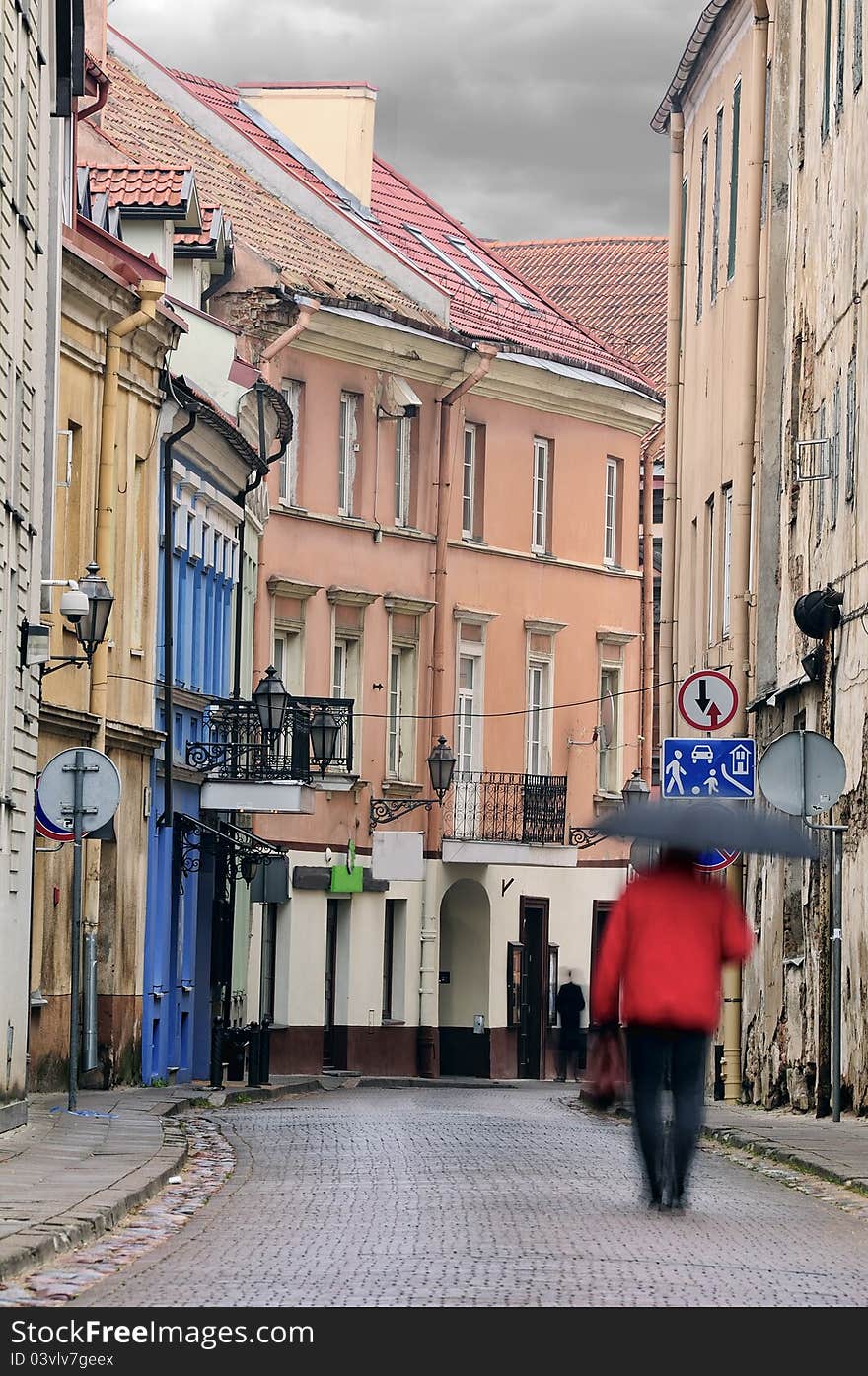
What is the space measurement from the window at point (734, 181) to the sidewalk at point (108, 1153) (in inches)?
392

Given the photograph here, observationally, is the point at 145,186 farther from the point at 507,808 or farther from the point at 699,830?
the point at 699,830

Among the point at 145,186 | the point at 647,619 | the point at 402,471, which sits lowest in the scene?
the point at 647,619

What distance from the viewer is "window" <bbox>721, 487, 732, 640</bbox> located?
3128cm

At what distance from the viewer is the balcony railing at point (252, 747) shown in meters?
33.6

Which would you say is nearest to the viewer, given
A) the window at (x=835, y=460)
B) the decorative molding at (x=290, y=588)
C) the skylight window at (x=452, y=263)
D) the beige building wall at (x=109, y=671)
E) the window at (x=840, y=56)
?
the window at (x=835, y=460)

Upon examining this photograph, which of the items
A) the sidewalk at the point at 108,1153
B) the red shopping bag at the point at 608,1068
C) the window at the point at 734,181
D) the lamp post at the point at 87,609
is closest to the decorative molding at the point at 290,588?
the window at the point at 734,181

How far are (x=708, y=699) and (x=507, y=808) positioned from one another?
87.9 ft

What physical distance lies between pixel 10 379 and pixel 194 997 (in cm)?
1621

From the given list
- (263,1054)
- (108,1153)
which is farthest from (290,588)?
(108,1153)

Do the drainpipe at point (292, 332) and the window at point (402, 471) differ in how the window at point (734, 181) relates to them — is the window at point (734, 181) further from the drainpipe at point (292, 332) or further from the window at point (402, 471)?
the window at point (402, 471)

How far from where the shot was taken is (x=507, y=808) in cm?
4841
